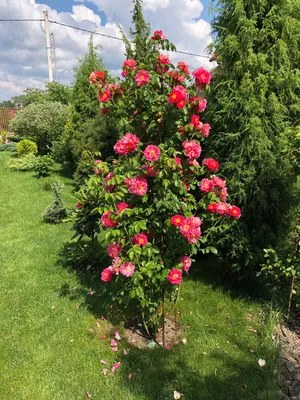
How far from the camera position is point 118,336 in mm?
2705

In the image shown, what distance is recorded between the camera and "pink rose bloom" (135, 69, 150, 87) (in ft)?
6.74

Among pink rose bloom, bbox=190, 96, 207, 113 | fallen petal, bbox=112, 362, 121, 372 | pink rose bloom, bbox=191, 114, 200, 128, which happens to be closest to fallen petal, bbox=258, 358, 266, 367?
fallen petal, bbox=112, 362, 121, 372

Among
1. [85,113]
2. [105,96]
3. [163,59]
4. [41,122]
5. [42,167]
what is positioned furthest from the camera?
[41,122]

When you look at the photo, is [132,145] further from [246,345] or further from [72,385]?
[246,345]

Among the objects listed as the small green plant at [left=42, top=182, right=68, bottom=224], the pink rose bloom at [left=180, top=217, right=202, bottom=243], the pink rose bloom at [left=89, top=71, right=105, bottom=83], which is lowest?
the small green plant at [left=42, top=182, right=68, bottom=224]

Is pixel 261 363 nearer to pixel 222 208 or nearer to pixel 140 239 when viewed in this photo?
pixel 222 208

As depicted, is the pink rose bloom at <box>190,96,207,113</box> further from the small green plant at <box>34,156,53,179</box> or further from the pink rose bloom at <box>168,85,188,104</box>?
the small green plant at <box>34,156,53,179</box>

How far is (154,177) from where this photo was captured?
83.9 inches

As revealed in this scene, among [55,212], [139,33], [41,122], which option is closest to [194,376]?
[55,212]

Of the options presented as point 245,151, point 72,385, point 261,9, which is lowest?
point 72,385

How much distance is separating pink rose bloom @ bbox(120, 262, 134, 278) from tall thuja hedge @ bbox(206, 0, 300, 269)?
1.33 m

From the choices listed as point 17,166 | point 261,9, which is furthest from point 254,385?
point 17,166

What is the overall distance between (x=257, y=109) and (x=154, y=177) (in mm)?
1491

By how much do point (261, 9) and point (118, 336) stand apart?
3396 millimetres
